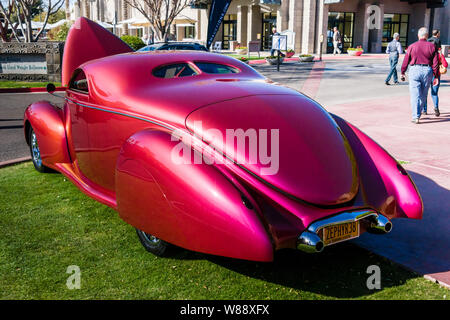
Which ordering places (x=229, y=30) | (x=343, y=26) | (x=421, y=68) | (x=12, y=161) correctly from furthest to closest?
(x=229, y=30) → (x=343, y=26) → (x=421, y=68) → (x=12, y=161)

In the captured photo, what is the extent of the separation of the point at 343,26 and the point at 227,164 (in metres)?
38.6

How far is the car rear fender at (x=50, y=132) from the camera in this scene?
4844mm

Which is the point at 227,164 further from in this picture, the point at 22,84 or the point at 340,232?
the point at 22,84

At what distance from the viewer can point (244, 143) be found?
313 centimetres

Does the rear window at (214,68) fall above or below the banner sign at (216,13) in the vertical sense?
below

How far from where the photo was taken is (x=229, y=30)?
4450cm

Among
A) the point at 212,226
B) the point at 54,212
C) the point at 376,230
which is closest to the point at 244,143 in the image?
the point at 212,226

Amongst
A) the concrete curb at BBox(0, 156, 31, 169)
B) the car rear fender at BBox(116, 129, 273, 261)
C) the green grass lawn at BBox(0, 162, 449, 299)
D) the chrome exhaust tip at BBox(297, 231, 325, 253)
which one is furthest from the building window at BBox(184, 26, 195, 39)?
the chrome exhaust tip at BBox(297, 231, 325, 253)

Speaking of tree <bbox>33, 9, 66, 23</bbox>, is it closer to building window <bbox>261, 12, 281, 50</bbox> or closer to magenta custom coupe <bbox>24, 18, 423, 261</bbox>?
building window <bbox>261, 12, 281, 50</bbox>

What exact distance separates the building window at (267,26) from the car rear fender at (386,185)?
38.5 m

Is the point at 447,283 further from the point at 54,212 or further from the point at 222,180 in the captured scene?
the point at 54,212

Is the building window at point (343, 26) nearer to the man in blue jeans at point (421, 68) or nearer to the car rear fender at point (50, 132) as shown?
the man in blue jeans at point (421, 68)

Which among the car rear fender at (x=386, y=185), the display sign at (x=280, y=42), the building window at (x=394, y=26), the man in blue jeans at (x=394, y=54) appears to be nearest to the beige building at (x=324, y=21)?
the building window at (x=394, y=26)

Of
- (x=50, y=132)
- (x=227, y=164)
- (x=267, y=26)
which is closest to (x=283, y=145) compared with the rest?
(x=227, y=164)
